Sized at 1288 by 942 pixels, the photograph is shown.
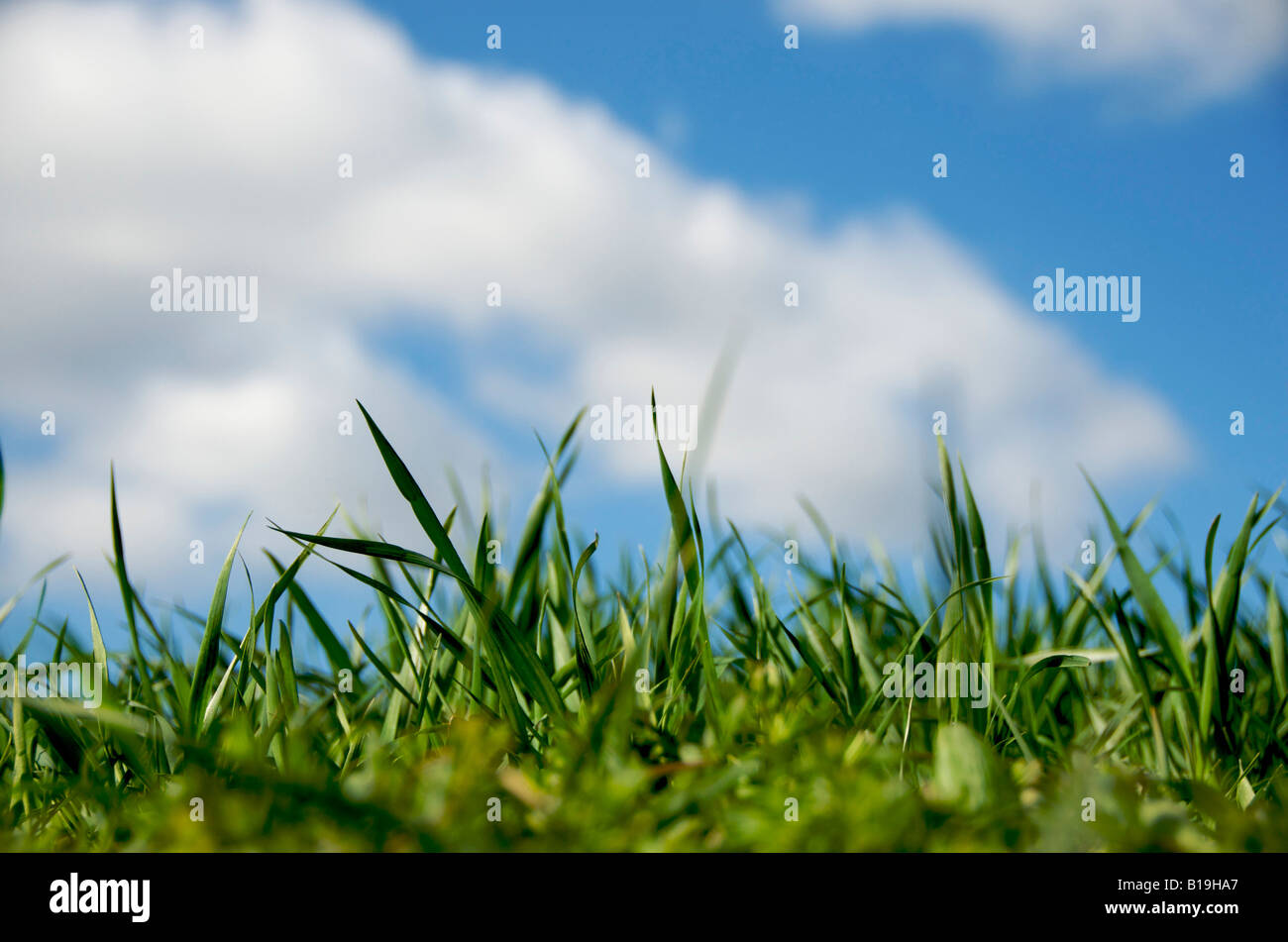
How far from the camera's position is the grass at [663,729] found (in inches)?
29.5

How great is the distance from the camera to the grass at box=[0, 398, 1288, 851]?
75 centimetres

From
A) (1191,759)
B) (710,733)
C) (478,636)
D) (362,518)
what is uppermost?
(362,518)

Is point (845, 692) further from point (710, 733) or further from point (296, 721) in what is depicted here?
point (296, 721)

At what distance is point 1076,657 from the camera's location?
4.36ft

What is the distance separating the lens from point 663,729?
1.17 meters
